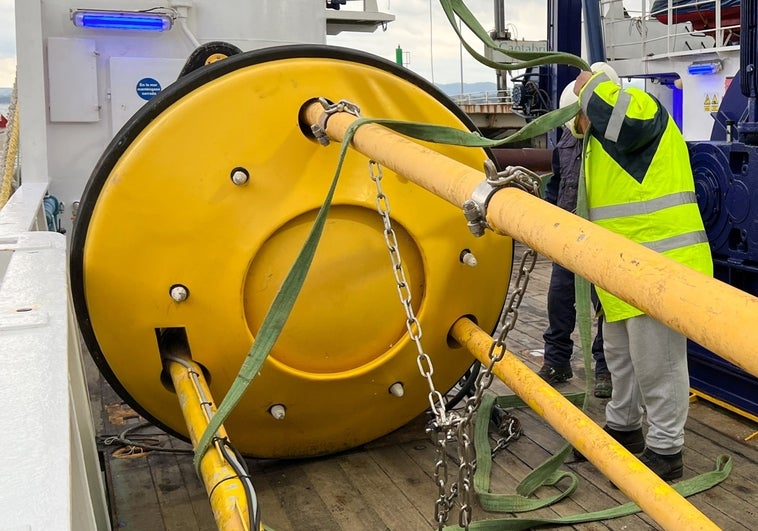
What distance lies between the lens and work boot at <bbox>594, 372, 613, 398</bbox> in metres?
4.30

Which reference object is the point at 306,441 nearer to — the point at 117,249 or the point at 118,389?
the point at 118,389

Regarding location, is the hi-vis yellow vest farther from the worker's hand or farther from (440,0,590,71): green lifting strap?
(440,0,590,71): green lifting strap

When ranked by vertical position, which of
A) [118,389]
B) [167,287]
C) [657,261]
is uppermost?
[657,261]

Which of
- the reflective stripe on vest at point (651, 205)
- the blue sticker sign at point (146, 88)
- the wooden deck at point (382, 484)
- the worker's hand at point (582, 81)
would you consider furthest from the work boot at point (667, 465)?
the blue sticker sign at point (146, 88)

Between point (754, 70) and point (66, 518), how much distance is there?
→ 3.81 meters

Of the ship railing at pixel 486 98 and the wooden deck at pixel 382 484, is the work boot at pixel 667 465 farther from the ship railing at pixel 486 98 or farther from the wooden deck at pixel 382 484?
the ship railing at pixel 486 98

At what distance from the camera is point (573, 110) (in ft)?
8.36

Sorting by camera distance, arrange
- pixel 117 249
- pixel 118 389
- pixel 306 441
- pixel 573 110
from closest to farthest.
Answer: pixel 573 110 < pixel 117 249 < pixel 118 389 < pixel 306 441

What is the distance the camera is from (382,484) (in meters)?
3.29

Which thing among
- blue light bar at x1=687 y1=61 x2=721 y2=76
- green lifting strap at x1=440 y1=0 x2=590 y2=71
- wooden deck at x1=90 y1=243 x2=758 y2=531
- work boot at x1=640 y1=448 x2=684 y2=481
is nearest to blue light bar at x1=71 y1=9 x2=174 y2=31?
wooden deck at x1=90 y1=243 x2=758 y2=531

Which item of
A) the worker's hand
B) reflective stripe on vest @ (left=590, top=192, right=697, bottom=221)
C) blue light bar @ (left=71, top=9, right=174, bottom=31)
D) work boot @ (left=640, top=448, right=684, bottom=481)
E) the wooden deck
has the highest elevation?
blue light bar @ (left=71, top=9, right=174, bottom=31)

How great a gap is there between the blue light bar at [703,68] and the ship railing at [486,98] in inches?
255

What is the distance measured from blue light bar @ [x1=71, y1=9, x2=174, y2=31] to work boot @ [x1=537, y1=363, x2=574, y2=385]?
3032 mm

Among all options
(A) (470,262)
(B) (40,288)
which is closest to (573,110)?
(A) (470,262)
